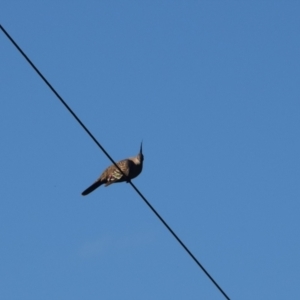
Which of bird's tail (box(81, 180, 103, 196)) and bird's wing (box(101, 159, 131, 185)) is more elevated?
bird's tail (box(81, 180, 103, 196))

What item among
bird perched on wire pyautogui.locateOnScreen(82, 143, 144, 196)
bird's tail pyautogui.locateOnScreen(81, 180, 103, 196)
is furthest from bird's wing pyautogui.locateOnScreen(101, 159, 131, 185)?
bird's tail pyautogui.locateOnScreen(81, 180, 103, 196)

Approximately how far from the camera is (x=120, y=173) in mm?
16828

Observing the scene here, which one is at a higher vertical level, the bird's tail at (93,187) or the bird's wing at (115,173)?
the bird's tail at (93,187)

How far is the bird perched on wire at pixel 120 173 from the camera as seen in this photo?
55.5ft

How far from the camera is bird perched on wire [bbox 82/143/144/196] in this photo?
16922 mm

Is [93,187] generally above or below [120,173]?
above

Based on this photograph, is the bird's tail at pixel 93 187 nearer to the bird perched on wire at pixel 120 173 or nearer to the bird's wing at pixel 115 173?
the bird perched on wire at pixel 120 173

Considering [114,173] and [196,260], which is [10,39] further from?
[114,173]

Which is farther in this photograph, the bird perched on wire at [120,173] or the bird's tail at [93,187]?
the bird's tail at [93,187]

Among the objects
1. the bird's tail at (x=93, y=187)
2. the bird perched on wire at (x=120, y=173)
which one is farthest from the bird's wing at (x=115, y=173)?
the bird's tail at (x=93, y=187)

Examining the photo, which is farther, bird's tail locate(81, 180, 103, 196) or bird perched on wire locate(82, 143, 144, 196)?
bird's tail locate(81, 180, 103, 196)

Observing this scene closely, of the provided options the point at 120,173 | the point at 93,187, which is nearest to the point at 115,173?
the point at 120,173

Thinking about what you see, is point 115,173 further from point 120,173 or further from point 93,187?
point 93,187

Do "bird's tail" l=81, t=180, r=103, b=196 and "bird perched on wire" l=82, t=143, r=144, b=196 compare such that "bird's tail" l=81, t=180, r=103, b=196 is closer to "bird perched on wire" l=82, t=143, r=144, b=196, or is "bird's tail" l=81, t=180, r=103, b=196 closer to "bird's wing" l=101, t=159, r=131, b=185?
"bird perched on wire" l=82, t=143, r=144, b=196
